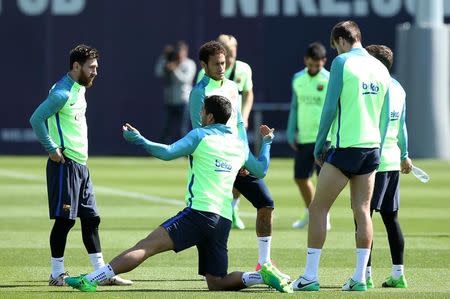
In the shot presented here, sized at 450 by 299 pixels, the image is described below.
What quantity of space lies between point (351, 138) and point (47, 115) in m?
2.58

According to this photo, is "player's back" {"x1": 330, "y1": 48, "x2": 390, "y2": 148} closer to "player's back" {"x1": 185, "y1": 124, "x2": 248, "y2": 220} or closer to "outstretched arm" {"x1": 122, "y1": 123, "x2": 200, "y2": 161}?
"player's back" {"x1": 185, "y1": 124, "x2": 248, "y2": 220}

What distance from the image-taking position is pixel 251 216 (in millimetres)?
18375

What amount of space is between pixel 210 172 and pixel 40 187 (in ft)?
38.1

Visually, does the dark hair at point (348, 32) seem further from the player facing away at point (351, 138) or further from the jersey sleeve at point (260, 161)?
the jersey sleeve at point (260, 161)

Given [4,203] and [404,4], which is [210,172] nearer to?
[4,203]

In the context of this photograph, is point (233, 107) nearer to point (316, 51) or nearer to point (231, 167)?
point (231, 167)

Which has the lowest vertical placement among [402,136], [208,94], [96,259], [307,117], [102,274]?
[96,259]

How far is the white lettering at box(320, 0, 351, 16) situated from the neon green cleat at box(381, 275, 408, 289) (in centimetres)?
1874

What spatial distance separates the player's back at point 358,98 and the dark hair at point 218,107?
0.90 meters

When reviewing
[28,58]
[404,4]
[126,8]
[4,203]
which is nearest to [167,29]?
[126,8]

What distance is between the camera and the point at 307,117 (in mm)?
17234

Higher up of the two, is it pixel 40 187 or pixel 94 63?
pixel 94 63

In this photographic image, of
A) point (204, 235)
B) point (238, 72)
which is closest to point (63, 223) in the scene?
point (204, 235)

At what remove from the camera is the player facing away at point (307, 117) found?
16969mm
